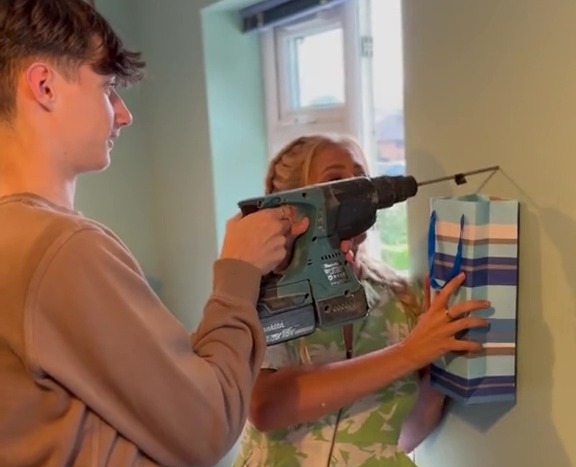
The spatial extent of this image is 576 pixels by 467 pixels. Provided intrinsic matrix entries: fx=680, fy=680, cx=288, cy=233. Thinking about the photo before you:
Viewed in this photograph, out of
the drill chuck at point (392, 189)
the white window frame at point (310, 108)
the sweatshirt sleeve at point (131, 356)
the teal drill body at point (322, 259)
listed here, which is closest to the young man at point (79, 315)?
the sweatshirt sleeve at point (131, 356)

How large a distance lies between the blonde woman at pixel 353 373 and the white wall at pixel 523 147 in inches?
4.1

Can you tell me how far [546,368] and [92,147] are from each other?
751mm

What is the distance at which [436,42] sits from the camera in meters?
1.19

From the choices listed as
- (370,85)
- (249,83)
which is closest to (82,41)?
(370,85)

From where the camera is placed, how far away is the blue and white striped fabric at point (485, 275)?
1.05 meters

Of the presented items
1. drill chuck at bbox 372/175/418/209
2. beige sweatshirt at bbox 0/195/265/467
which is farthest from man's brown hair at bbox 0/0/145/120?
drill chuck at bbox 372/175/418/209

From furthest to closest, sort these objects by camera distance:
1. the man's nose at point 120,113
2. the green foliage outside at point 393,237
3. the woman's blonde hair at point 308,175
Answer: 1. the green foliage outside at point 393,237
2. the woman's blonde hair at point 308,175
3. the man's nose at point 120,113

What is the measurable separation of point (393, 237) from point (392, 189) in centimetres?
74

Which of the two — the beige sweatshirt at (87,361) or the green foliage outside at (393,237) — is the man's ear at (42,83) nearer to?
the beige sweatshirt at (87,361)

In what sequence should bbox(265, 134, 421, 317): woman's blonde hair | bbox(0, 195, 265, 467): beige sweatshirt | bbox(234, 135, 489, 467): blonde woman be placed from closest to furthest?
bbox(0, 195, 265, 467): beige sweatshirt
bbox(234, 135, 489, 467): blonde woman
bbox(265, 134, 421, 317): woman's blonde hair

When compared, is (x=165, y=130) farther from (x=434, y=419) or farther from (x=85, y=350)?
(x=85, y=350)

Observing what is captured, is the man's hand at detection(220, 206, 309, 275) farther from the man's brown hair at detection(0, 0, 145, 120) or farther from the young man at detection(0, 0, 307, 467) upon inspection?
the man's brown hair at detection(0, 0, 145, 120)

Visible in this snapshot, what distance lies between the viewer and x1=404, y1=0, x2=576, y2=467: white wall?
38.7 inches

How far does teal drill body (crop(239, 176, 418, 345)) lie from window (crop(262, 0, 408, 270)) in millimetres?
577
